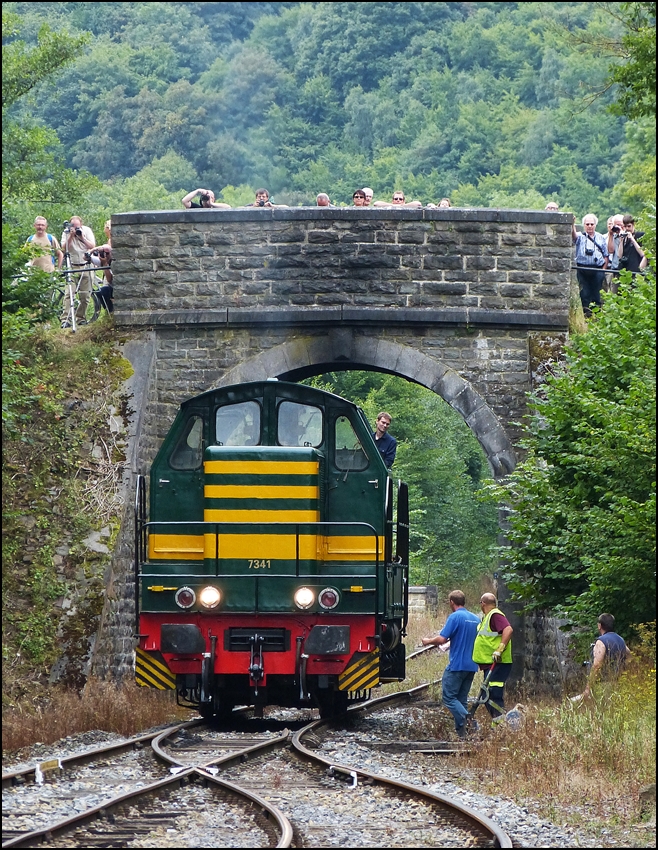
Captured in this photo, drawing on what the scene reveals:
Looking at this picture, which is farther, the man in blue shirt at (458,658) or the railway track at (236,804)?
the man in blue shirt at (458,658)

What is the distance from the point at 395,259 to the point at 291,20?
33.8 metres

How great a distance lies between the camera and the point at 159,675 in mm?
13703

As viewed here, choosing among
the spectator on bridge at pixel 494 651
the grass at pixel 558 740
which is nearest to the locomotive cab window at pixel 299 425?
the spectator on bridge at pixel 494 651

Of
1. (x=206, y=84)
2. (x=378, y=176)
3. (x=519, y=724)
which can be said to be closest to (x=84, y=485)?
(x=519, y=724)

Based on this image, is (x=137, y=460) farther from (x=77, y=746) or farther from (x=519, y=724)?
(x=519, y=724)

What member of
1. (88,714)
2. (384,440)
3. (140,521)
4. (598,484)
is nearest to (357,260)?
(384,440)

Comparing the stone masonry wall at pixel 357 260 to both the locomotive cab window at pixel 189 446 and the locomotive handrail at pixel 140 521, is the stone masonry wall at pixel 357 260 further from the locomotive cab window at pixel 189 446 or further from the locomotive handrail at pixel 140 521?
the locomotive handrail at pixel 140 521

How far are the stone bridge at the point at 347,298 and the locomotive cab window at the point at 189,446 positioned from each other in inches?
183

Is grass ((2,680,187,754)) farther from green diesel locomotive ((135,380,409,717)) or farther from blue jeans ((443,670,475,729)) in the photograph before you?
blue jeans ((443,670,475,729))

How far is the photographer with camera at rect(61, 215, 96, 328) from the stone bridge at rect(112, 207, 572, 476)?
1.38 metres

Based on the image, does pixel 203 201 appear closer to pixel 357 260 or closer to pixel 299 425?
pixel 357 260

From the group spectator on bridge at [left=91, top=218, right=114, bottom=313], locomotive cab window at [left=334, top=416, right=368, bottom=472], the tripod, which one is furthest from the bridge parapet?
locomotive cab window at [left=334, top=416, right=368, bottom=472]

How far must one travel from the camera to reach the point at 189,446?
14.2 m

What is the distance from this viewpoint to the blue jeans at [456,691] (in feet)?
44.7
